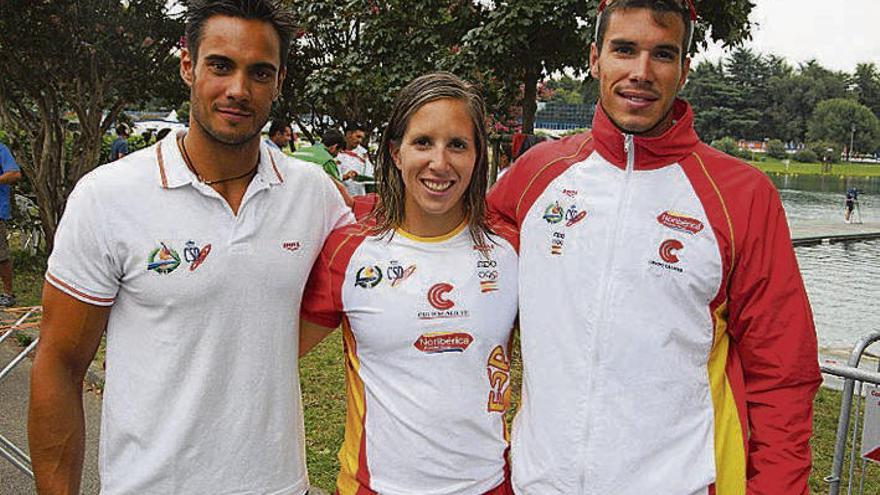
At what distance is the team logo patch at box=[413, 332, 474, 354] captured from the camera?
2.37 meters

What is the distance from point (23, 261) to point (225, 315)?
11.8 m

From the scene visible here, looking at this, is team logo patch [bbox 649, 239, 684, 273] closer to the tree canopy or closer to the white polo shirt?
the white polo shirt

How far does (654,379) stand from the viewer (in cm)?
220

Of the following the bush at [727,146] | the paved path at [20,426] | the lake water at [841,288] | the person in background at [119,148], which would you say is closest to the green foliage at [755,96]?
the bush at [727,146]

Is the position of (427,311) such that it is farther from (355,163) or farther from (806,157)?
(806,157)

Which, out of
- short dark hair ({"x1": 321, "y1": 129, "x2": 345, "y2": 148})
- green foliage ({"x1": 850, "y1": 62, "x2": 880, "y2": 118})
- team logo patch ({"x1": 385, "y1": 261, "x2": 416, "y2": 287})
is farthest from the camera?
green foliage ({"x1": 850, "y1": 62, "x2": 880, "y2": 118})

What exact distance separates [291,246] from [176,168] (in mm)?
395

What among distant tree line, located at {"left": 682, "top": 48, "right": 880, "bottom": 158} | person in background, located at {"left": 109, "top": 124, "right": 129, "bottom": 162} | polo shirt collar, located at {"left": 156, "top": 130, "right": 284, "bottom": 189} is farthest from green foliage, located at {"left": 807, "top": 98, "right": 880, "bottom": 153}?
polo shirt collar, located at {"left": 156, "top": 130, "right": 284, "bottom": 189}

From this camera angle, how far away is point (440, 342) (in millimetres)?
2373

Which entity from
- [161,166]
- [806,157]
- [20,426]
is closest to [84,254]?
[161,166]

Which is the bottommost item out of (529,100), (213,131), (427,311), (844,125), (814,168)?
(814,168)

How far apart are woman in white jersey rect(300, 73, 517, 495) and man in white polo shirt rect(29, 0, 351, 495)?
268 millimetres

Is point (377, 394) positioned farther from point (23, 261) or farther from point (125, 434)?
point (23, 261)

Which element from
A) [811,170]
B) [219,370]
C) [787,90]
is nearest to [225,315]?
[219,370]
